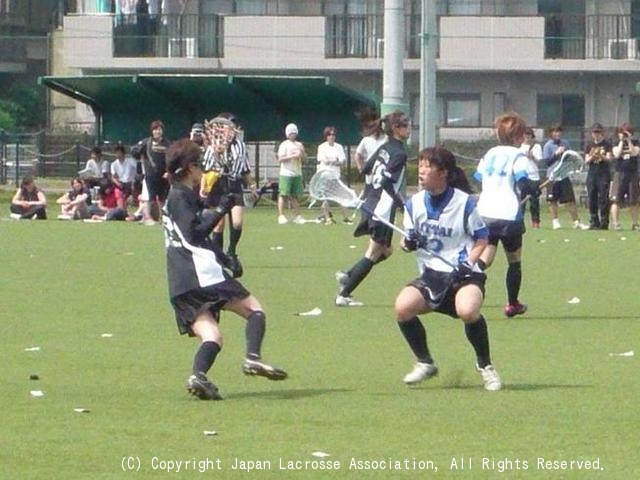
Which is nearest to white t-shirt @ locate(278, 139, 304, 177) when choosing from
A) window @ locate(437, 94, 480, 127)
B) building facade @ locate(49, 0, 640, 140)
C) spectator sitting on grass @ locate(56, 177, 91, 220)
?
spectator sitting on grass @ locate(56, 177, 91, 220)

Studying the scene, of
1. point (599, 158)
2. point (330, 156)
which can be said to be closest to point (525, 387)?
point (599, 158)

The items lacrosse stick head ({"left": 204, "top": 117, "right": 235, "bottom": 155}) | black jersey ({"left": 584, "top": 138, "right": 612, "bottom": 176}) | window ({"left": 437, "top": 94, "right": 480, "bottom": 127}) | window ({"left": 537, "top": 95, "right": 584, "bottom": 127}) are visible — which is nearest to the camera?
lacrosse stick head ({"left": 204, "top": 117, "right": 235, "bottom": 155})

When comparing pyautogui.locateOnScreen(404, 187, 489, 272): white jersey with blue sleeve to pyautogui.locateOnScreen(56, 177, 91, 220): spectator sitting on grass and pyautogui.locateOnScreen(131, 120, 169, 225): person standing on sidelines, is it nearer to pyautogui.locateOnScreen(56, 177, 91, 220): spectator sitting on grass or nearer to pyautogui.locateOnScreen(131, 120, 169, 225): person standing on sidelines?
pyautogui.locateOnScreen(131, 120, 169, 225): person standing on sidelines

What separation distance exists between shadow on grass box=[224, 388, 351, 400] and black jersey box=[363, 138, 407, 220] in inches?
185

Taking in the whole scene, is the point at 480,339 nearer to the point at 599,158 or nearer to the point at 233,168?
the point at 233,168

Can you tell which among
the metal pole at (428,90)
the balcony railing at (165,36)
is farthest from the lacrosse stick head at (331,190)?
the balcony railing at (165,36)

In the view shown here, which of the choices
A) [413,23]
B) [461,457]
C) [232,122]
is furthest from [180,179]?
[413,23]

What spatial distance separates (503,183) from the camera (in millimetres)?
14141

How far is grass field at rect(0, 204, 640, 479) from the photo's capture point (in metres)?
7.94

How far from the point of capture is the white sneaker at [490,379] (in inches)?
395

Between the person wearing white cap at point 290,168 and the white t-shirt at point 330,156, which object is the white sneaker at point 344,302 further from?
the person wearing white cap at point 290,168

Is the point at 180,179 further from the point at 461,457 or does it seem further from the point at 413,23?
the point at 413,23

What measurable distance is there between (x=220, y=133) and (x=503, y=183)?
4.66 m

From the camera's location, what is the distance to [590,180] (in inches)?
1155
